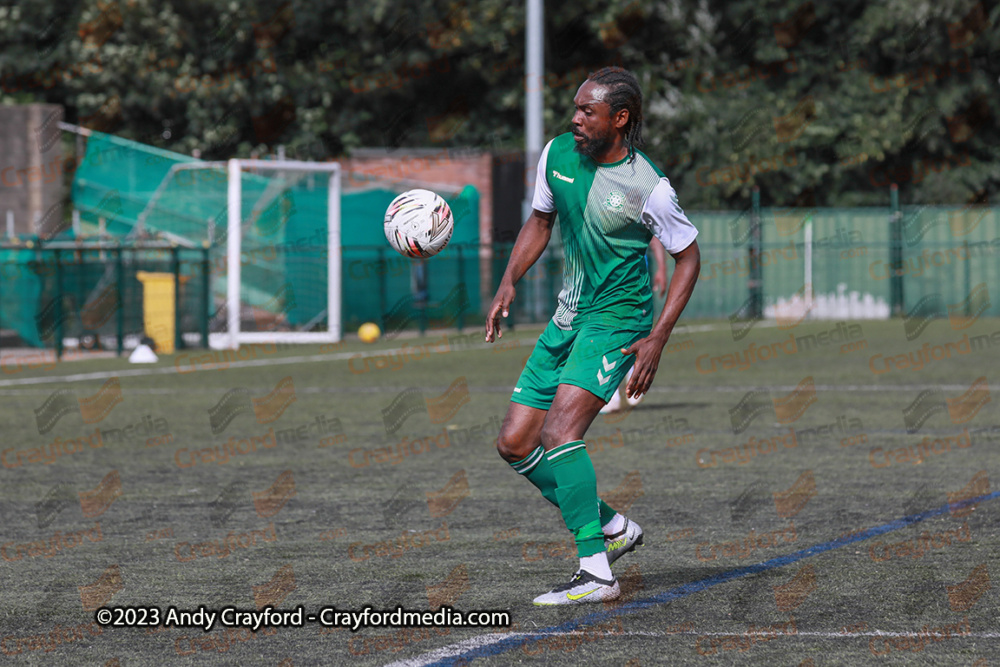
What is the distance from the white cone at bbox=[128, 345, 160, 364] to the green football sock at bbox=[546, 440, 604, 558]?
16.2 metres

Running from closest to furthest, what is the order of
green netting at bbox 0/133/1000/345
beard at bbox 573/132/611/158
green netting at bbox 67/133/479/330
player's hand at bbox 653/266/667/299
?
beard at bbox 573/132/611/158, player's hand at bbox 653/266/667/299, green netting at bbox 0/133/1000/345, green netting at bbox 67/133/479/330

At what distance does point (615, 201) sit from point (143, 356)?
646 inches

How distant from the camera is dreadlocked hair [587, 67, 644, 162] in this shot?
5824 millimetres

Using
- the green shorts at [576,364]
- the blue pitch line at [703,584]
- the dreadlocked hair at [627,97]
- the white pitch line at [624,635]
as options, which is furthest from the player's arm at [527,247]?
the white pitch line at [624,635]

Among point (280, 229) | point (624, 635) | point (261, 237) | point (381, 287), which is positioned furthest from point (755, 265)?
point (624, 635)

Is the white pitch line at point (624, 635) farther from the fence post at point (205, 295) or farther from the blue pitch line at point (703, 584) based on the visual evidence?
the fence post at point (205, 295)

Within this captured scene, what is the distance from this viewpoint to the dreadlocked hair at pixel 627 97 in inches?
229

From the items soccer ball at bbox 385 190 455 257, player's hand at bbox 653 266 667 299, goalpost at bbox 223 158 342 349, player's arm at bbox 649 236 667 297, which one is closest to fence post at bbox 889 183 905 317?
goalpost at bbox 223 158 342 349

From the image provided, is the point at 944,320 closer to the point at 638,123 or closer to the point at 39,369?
the point at 39,369

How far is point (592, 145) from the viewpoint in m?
5.87

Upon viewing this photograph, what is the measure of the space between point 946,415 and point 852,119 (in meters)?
24.4

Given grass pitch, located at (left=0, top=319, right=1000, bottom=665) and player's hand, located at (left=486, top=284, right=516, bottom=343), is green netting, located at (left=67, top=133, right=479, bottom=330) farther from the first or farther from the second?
player's hand, located at (left=486, top=284, right=516, bottom=343)

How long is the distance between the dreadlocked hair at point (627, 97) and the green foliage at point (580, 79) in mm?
30110

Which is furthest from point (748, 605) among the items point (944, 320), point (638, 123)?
point (944, 320)
